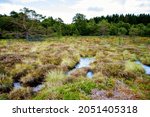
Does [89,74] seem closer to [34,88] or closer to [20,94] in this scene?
[34,88]

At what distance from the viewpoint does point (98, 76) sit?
934 cm

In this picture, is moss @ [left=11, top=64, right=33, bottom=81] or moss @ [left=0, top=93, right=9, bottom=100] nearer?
moss @ [left=0, top=93, right=9, bottom=100]

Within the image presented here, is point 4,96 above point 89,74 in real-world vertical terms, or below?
below

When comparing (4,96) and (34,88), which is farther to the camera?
(34,88)

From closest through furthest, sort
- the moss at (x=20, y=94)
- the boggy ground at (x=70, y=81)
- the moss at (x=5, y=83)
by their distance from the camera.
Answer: the boggy ground at (x=70, y=81) → the moss at (x=20, y=94) → the moss at (x=5, y=83)

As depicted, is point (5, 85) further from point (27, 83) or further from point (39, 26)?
point (39, 26)

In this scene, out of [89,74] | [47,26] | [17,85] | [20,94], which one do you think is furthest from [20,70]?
[47,26]

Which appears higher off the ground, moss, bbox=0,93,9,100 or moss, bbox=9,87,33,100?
moss, bbox=9,87,33,100

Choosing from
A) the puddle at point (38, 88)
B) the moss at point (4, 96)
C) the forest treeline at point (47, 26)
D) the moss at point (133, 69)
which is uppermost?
the forest treeline at point (47, 26)

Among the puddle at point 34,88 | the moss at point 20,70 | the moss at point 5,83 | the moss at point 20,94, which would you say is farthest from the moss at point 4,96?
the moss at point 20,70

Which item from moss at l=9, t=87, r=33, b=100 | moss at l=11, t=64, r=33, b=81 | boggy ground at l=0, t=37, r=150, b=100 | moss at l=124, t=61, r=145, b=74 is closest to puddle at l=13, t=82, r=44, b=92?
boggy ground at l=0, t=37, r=150, b=100

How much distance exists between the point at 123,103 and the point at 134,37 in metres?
20.1

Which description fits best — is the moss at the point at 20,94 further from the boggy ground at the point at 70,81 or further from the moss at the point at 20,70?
the moss at the point at 20,70

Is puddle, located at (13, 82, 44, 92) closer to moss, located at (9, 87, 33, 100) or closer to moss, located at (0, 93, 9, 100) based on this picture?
moss, located at (9, 87, 33, 100)
